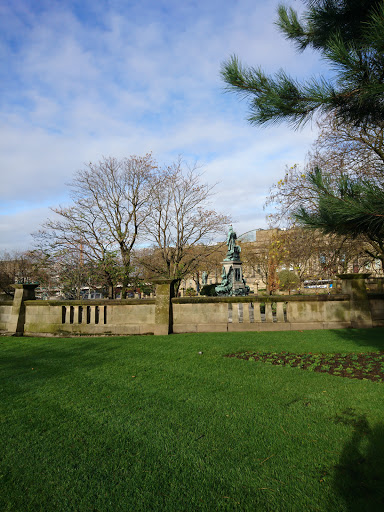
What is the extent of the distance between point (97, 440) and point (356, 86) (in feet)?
16.1

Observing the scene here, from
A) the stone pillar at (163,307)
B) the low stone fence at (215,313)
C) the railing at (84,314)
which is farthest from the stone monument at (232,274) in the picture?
the railing at (84,314)

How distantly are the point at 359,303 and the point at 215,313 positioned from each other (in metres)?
4.37

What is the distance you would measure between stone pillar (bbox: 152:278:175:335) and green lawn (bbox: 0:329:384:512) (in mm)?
3663

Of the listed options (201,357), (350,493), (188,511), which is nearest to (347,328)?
(201,357)

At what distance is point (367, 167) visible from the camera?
1159 cm

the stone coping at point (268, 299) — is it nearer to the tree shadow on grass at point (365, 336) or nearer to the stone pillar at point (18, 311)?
the tree shadow on grass at point (365, 336)

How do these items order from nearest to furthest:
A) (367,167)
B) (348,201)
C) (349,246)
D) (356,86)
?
1. (356,86)
2. (348,201)
3. (367,167)
4. (349,246)

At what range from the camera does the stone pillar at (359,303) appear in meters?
9.64

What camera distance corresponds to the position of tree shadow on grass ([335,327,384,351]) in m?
7.35

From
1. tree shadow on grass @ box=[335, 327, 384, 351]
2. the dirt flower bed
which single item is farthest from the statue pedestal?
the dirt flower bed

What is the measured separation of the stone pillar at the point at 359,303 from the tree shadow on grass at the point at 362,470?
7160 mm

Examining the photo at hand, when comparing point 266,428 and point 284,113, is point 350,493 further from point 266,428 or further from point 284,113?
point 284,113

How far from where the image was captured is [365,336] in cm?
830

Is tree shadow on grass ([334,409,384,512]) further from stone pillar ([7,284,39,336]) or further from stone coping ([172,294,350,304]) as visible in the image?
stone pillar ([7,284,39,336])
